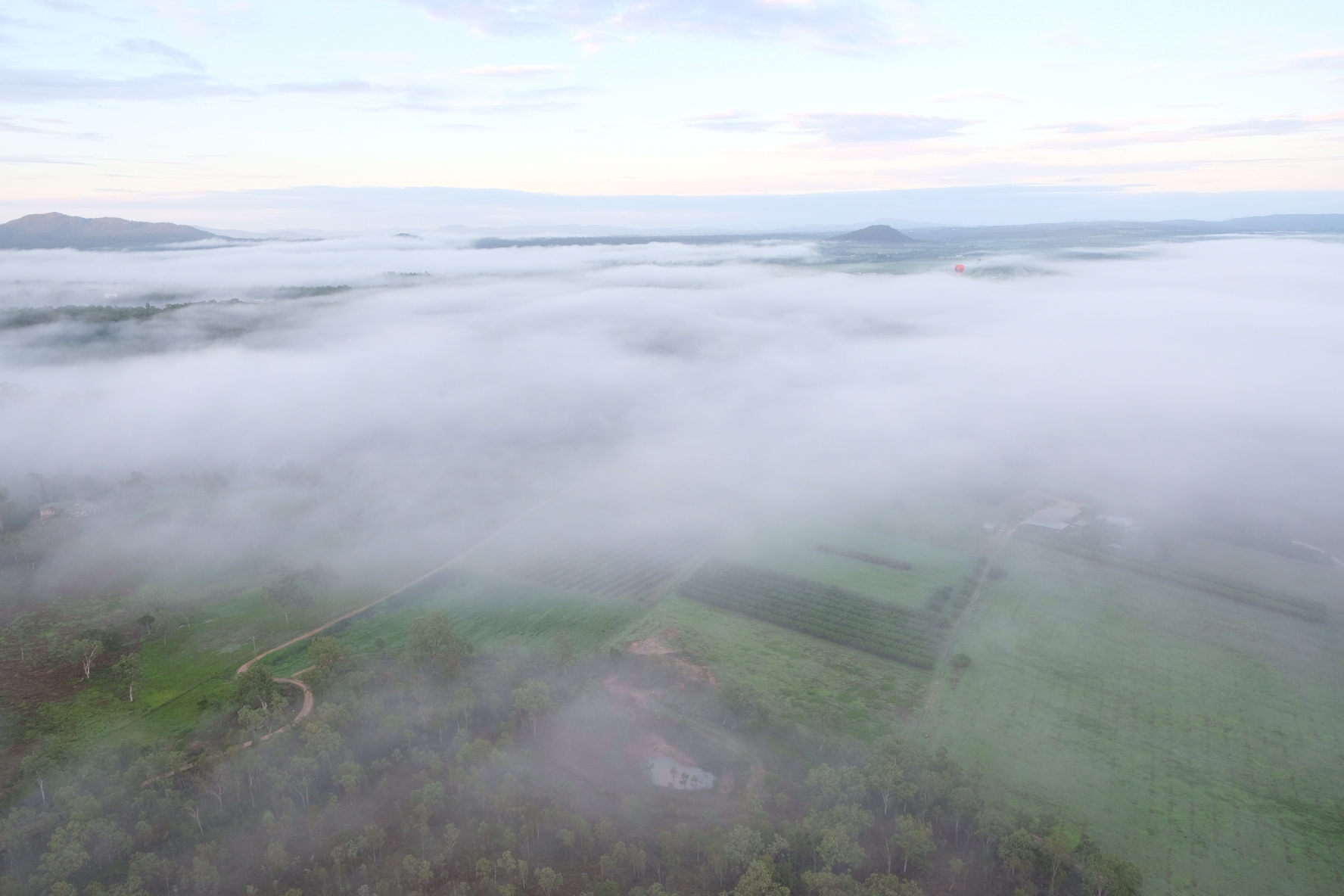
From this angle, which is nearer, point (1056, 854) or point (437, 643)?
point (1056, 854)

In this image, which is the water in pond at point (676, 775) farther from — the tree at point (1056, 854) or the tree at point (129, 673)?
the tree at point (129, 673)

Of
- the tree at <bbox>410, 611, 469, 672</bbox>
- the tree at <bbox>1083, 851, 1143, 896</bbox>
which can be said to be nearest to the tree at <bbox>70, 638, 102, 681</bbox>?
the tree at <bbox>410, 611, 469, 672</bbox>

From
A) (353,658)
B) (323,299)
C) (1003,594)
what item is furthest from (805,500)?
(323,299)

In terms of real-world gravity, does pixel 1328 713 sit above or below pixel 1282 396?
below

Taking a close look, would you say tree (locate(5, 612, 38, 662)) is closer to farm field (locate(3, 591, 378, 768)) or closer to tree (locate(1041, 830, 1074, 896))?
farm field (locate(3, 591, 378, 768))

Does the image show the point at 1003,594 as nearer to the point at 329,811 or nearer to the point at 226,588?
the point at 329,811

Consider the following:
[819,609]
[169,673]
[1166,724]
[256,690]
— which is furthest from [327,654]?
[1166,724]

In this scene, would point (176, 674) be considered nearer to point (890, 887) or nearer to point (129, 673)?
point (129, 673)

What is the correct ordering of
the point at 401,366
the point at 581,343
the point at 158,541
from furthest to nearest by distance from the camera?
the point at 581,343, the point at 401,366, the point at 158,541
